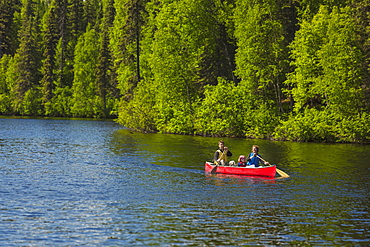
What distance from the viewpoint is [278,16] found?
164 ft

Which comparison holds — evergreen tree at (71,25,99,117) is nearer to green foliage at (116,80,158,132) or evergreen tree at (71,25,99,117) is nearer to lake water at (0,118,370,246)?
green foliage at (116,80,158,132)

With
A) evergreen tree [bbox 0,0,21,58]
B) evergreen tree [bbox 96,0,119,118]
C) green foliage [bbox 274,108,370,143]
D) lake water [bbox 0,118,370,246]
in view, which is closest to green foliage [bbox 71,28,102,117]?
evergreen tree [bbox 96,0,119,118]

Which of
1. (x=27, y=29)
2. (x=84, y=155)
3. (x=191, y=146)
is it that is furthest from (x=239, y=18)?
(x=27, y=29)

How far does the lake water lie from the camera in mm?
12812

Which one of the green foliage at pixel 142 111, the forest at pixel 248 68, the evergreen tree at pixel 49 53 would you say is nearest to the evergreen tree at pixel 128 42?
the forest at pixel 248 68

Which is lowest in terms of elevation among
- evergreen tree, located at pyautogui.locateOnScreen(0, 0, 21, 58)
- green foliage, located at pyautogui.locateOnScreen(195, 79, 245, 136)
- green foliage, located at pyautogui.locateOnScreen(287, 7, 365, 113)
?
green foliage, located at pyautogui.locateOnScreen(195, 79, 245, 136)

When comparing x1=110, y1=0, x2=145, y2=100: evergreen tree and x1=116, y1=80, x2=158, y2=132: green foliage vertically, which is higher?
x1=110, y1=0, x2=145, y2=100: evergreen tree

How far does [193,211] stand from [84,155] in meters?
16.6

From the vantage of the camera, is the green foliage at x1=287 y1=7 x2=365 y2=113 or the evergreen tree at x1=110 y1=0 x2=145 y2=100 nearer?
the green foliage at x1=287 y1=7 x2=365 y2=113

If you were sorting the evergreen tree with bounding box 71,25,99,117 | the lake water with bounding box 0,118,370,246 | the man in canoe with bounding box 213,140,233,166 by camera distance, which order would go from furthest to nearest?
the evergreen tree with bounding box 71,25,99,117, the man in canoe with bounding box 213,140,233,166, the lake water with bounding box 0,118,370,246

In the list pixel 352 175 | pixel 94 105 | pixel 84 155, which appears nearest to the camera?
pixel 352 175

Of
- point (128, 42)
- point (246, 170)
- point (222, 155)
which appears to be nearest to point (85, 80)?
point (128, 42)

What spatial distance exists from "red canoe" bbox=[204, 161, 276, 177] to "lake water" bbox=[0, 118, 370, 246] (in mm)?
401

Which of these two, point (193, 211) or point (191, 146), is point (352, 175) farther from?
point (191, 146)
